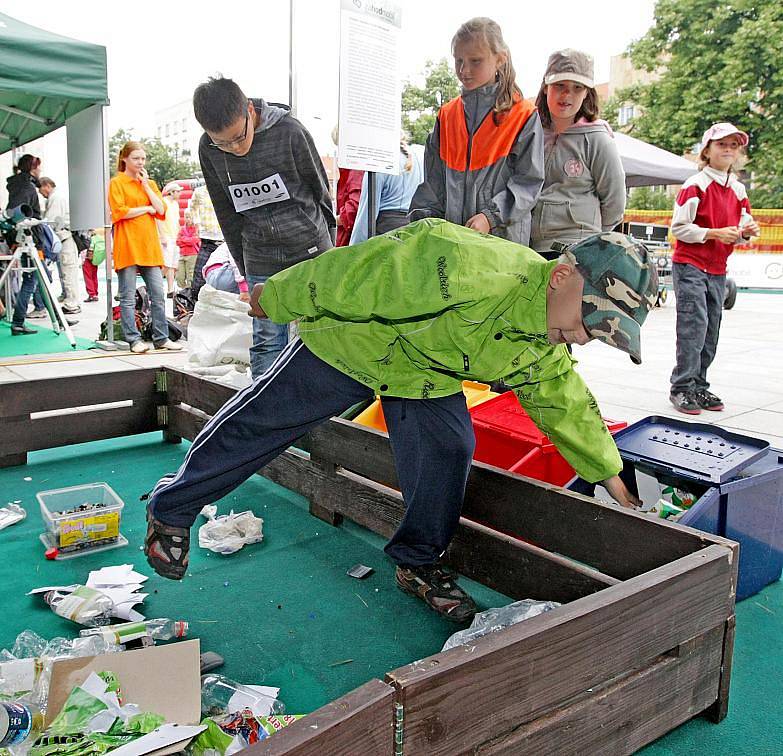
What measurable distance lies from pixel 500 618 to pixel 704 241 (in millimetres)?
3237

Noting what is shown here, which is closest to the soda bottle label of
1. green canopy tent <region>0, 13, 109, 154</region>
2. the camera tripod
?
green canopy tent <region>0, 13, 109, 154</region>

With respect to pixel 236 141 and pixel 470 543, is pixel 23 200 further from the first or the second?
pixel 470 543

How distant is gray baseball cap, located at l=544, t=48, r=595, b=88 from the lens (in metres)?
3.13

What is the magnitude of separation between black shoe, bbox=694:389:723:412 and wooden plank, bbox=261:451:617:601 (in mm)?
2795

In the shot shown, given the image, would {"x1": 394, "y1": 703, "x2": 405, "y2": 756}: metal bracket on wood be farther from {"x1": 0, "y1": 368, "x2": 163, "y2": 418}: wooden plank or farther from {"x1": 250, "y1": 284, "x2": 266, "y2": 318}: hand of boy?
{"x1": 0, "y1": 368, "x2": 163, "y2": 418}: wooden plank

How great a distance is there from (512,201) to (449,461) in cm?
129

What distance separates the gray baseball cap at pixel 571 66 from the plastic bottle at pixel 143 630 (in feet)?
8.38

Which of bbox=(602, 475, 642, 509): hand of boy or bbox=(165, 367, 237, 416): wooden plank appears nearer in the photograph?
bbox=(602, 475, 642, 509): hand of boy

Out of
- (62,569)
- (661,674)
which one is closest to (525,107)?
(661,674)

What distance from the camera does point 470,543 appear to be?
2.36 m

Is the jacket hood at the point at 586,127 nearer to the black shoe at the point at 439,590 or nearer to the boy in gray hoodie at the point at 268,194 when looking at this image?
the boy in gray hoodie at the point at 268,194

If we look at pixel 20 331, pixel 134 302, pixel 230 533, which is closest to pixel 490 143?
pixel 230 533

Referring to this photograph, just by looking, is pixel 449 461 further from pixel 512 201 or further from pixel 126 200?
pixel 126 200

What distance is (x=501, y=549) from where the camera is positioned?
89.0 inches
